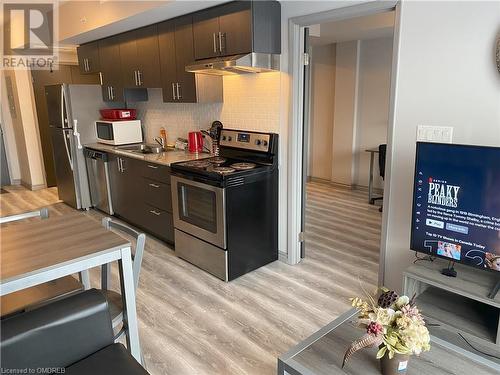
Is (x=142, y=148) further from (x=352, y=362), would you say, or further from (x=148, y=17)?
(x=352, y=362)

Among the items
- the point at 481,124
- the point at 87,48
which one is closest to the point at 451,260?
the point at 481,124

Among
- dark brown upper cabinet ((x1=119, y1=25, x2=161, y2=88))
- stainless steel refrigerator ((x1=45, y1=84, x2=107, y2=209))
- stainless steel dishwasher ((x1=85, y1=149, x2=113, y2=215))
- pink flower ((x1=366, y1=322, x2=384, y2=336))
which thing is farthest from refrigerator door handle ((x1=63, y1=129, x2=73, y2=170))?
pink flower ((x1=366, y1=322, x2=384, y2=336))

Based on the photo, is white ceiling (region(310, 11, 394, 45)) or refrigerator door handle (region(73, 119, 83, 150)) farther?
refrigerator door handle (region(73, 119, 83, 150))

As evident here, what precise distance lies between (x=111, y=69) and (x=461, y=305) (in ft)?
15.0

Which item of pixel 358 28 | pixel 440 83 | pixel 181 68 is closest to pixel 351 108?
pixel 358 28

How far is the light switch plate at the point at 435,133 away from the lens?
2.20 m

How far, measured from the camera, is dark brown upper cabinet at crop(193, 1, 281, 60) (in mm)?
2895

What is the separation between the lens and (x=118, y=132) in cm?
488

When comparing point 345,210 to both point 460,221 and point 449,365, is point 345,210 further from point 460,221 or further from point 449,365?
point 449,365

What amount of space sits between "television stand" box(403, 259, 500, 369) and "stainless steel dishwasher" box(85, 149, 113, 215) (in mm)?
3944

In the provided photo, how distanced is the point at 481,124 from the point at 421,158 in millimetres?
402

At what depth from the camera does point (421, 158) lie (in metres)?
2.05

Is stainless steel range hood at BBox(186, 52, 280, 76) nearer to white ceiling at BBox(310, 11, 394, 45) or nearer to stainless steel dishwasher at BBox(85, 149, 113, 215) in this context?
white ceiling at BBox(310, 11, 394, 45)

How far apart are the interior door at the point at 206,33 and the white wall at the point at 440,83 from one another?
5.14 ft
